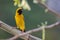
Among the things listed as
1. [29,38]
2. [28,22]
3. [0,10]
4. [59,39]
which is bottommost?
[29,38]

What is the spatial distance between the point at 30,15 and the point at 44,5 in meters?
3.43

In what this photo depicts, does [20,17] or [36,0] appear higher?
[20,17]

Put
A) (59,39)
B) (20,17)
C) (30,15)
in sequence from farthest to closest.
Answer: (30,15) → (59,39) → (20,17)

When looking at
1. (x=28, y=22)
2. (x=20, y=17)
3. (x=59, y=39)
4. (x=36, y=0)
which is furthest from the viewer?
(x=28, y=22)

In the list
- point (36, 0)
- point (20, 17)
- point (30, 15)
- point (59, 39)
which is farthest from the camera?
point (30, 15)

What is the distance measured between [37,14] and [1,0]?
584mm

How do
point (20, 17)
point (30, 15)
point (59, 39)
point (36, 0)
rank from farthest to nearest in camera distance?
point (30, 15) < point (59, 39) < point (20, 17) < point (36, 0)

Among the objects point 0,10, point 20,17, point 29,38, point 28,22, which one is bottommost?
point 29,38

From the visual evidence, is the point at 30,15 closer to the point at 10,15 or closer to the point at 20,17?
the point at 10,15

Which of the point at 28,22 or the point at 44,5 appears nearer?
the point at 44,5

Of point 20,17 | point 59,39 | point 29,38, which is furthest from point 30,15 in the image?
point 29,38

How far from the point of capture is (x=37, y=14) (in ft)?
12.7

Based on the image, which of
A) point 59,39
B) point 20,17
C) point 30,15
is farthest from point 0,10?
point 20,17

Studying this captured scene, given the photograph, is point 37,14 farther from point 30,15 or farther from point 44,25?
point 44,25
